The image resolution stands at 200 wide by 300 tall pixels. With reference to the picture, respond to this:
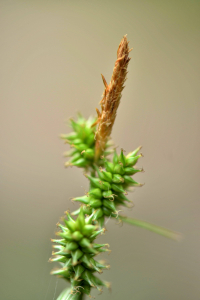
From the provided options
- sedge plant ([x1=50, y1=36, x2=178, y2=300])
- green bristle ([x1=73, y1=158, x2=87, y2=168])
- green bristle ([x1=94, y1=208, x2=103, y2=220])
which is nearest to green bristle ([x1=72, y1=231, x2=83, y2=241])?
sedge plant ([x1=50, y1=36, x2=178, y2=300])

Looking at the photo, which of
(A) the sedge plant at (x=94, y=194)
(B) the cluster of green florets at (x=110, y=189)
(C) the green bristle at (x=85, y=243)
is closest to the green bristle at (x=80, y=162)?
(A) the sedge plant at (x=94, y=194)

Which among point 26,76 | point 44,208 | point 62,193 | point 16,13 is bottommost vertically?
point 44,208

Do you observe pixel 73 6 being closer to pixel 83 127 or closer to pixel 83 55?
pixel 83 55

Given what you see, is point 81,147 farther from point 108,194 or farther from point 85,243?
point 85,243

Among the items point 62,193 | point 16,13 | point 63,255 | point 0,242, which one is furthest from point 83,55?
point 63,255

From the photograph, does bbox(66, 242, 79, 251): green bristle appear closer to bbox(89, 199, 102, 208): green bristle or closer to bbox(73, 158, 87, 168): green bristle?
bbox(89, 199, 102, 208): green bristle

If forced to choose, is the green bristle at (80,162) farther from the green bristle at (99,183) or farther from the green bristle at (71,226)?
the green bristle at (71,226)

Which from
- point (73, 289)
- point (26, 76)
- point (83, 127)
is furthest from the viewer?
point (26, 76)
